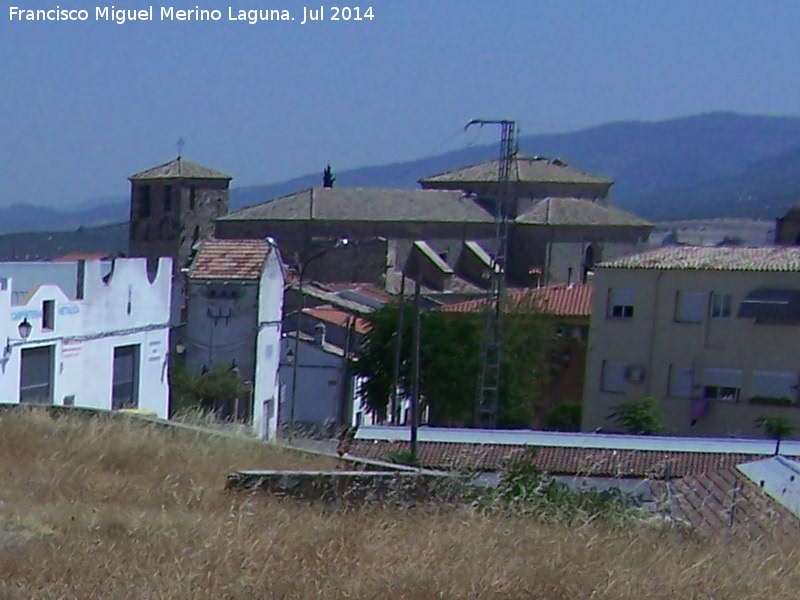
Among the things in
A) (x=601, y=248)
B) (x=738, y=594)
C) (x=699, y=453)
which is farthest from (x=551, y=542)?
(x=601, y=248)

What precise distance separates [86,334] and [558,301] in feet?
77.3

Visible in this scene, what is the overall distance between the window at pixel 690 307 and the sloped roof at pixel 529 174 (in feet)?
107

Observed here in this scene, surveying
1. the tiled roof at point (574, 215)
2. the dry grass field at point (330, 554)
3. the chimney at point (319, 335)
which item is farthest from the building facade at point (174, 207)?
the dry grass field at point (330, 554)

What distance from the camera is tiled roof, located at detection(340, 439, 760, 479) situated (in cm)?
1299

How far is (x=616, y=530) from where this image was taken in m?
6.01

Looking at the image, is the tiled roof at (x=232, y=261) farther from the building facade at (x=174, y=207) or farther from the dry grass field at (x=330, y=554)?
the building facade at (x=174, y=207)

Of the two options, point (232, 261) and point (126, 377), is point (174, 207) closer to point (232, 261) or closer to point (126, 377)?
point (232, 261)

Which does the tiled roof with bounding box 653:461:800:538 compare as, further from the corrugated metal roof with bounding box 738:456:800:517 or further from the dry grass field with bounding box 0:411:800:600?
the dry grass field with bounding box 0:411:800:600

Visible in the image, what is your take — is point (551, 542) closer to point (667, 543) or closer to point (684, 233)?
point (667, 543)

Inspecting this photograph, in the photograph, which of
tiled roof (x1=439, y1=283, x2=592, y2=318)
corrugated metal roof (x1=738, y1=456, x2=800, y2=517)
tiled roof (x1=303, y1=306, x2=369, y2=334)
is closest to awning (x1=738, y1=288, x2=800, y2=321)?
tiled roof (x1=439, y1=283, x2=592, y2=318)

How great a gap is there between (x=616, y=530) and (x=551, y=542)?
23.9 inches

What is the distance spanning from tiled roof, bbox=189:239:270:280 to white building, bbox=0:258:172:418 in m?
1.65

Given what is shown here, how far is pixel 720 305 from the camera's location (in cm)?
3284

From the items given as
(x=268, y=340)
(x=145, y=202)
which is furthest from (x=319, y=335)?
(x=145, y=202)
